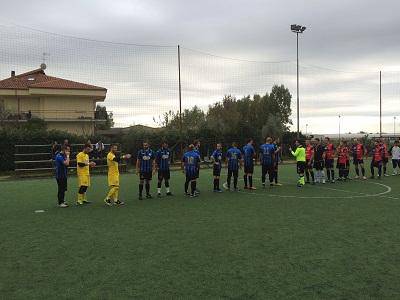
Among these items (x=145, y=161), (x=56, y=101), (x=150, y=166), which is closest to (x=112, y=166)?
(x=145, y=161)

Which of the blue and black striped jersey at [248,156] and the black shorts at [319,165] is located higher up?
the blue and black striped jersey at [248,156]

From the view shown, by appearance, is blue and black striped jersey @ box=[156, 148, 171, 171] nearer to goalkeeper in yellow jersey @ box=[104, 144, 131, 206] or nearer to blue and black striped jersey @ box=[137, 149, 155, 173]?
blue and black striped jersey @ box=[137, 149, 155, 173]

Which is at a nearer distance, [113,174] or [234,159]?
[113,174]

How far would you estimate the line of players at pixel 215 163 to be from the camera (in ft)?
41.7

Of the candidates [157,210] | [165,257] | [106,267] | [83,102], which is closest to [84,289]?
[106,267]

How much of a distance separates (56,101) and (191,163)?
30.5 m

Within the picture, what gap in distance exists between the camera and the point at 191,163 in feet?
47.5

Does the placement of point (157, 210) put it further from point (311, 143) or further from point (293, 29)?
point (293, 29)

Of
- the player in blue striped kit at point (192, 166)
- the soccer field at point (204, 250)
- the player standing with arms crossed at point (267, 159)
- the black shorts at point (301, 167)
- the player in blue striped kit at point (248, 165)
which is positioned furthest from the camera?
the black shorts at point (301, 167)

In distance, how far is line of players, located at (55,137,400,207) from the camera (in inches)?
500

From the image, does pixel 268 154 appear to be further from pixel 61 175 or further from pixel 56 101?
pixel 56 101

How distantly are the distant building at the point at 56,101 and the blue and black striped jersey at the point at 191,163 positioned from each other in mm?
26545

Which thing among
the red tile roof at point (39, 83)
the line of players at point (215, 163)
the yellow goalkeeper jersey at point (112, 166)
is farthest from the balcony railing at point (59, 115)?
the yellow goalkeeper jersey at point (112, 166)

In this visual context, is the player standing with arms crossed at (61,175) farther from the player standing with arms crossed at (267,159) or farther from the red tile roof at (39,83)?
the red tile roof at (39,83)
